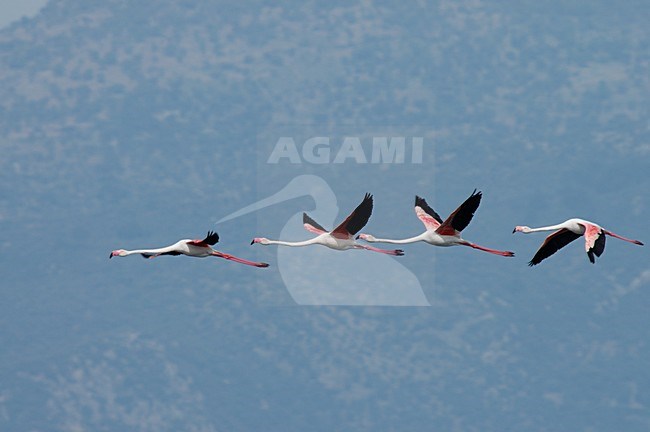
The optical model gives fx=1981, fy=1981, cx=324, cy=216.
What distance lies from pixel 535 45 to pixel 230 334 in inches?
897

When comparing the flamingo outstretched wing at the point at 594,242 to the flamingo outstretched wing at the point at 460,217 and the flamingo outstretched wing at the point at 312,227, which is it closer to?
the flamingo outstretched wing at the point at 460,217

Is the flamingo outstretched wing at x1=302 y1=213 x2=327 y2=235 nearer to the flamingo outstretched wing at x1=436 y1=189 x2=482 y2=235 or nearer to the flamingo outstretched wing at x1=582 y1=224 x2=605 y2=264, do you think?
the flamingo outstretched wing at x1=436 y1=189 x2=482 y2=235

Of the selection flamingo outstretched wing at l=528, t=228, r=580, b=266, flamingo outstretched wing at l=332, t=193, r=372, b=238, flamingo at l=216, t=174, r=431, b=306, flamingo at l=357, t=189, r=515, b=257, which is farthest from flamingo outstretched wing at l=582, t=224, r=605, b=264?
flamingo at l=216, t=174, r=431, b=306

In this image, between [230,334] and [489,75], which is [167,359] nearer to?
[230,334]

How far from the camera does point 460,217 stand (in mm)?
30469

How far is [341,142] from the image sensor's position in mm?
83250

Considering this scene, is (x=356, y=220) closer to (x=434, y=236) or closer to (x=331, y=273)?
(x=434, y=236)

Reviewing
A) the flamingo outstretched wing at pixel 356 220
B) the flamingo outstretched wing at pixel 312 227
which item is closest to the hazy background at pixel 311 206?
the flamingo outstretched wing at pixel 312 227

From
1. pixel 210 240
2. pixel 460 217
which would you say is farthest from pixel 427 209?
pixel 210 240

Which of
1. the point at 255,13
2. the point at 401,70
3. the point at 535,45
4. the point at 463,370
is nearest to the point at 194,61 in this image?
the point at 255,13

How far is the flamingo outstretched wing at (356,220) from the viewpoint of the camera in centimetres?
3000

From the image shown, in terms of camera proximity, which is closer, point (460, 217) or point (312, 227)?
point (460, 217)

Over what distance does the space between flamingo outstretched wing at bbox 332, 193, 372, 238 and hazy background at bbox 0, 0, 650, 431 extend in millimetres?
37053

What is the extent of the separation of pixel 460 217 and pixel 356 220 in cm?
160
